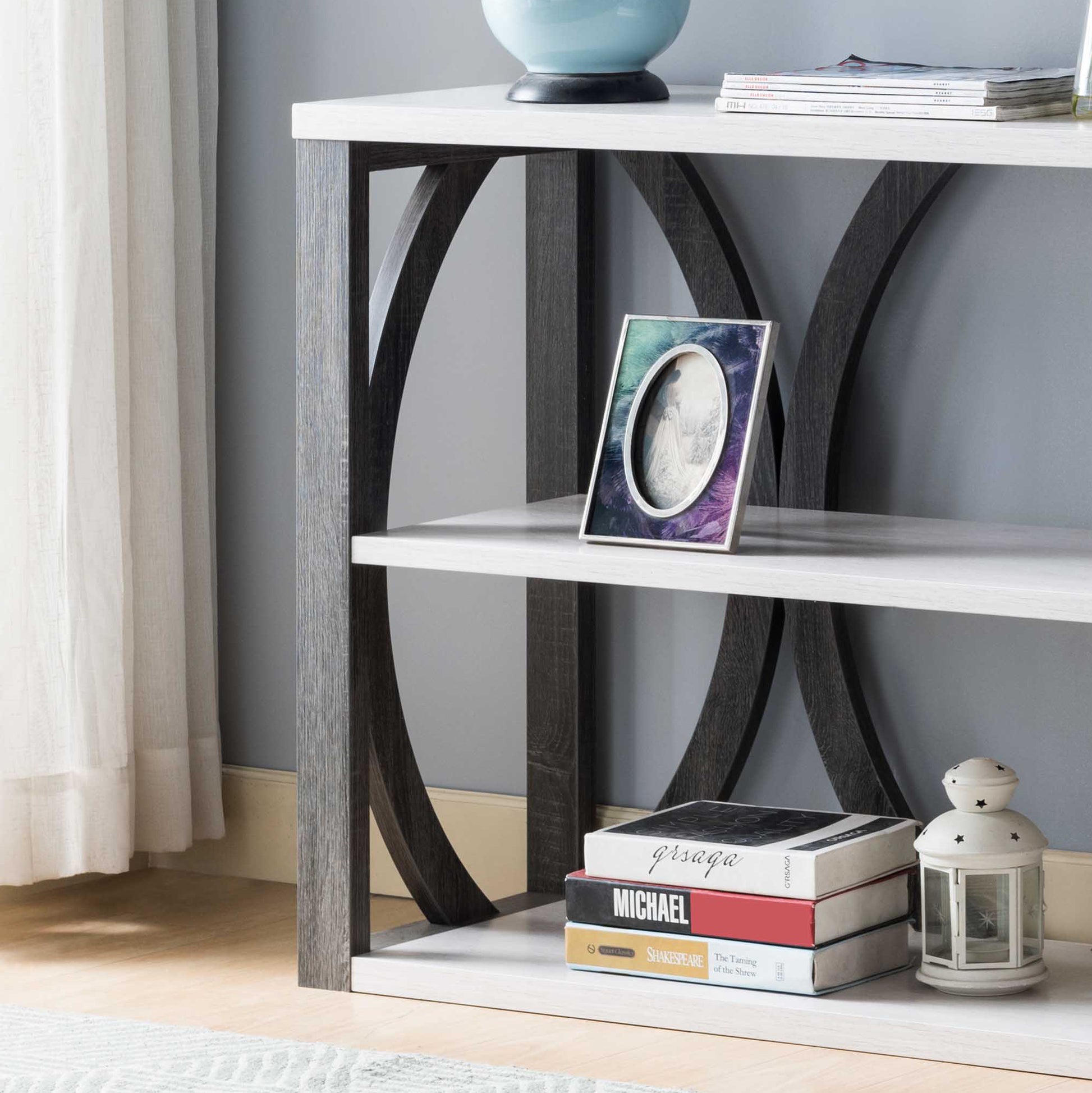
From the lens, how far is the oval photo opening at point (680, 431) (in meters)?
1.86

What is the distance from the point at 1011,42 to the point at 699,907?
88 cm

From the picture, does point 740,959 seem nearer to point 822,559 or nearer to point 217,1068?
point 822,559

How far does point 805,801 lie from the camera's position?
217cm

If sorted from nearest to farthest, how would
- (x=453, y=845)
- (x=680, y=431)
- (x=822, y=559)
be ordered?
(x=822, y=559), (x=680, y=431), (x=453, y=845)

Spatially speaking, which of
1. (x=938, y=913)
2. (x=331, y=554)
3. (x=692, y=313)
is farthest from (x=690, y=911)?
(x=692, y=313)

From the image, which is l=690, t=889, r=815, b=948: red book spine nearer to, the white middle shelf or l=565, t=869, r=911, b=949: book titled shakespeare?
l=565, t=869, r=911, b=949: book titled shakespeare

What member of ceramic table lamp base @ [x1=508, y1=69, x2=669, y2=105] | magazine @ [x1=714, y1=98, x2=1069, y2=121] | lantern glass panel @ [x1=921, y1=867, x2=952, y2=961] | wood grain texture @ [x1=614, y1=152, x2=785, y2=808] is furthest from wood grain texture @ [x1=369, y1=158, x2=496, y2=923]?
lantern glass panel @ [x1=921, y1=867, x2=952, y2=961]

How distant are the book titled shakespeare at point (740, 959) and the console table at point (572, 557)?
0.02 meters

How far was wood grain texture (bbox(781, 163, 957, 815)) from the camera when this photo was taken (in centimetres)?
201

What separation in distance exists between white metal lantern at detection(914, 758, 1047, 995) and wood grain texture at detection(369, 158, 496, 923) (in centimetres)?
50

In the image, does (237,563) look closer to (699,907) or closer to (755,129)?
(699,907)

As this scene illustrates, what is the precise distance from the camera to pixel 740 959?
5.99 ft

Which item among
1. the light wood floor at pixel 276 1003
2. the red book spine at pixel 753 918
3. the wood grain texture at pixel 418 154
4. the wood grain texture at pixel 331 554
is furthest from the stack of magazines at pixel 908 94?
the light wood floor at pixel 276 1003

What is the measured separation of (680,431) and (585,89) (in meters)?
0.32
